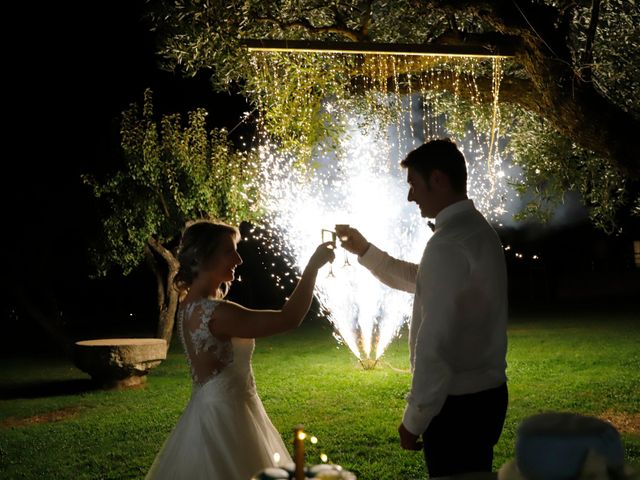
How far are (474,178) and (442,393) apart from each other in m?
16.4

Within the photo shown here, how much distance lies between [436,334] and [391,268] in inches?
51.8

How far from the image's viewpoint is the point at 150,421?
10867mm

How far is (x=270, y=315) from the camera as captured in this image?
13.4ft

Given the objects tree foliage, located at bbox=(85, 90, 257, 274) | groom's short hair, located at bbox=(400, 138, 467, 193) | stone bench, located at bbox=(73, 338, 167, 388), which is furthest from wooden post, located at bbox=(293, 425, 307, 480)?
tree foliage, located at bbox=(85, 90, 257, 274)

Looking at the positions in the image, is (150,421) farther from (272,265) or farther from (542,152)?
(272,265)

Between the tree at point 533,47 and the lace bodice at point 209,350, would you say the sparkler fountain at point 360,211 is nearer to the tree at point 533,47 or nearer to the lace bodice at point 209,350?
the tree at point 533,47

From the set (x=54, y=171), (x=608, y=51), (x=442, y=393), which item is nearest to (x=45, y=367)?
(x=54, y=171)

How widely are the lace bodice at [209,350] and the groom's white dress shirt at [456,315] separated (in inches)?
46.4

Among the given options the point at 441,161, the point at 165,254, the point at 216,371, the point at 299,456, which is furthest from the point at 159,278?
the point at 299,456

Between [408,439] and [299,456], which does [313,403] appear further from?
[299,456]

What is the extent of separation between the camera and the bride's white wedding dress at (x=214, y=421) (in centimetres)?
429

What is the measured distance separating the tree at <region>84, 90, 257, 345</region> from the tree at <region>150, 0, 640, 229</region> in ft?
17.9

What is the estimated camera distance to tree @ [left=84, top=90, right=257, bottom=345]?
15.2 m

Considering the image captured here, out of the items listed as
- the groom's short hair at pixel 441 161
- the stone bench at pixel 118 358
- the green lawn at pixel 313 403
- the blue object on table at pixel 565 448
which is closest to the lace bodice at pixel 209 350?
the groom's short hair at pixel 441 161
